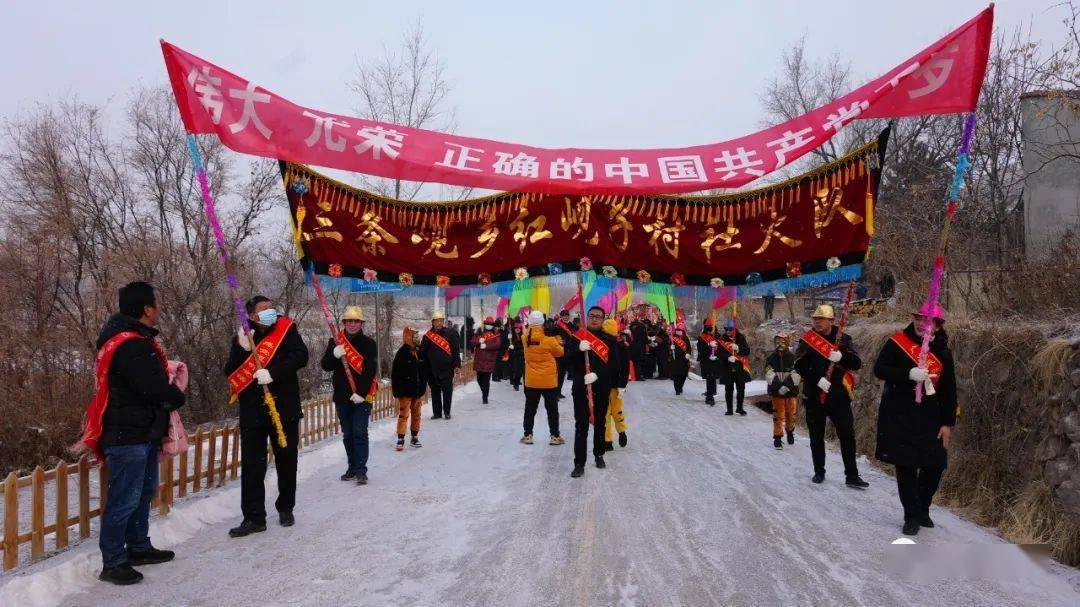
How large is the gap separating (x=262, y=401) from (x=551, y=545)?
2.78 meters

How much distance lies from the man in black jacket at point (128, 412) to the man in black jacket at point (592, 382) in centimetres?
438

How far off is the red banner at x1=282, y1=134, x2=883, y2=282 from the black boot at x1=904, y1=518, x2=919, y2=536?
2.46m

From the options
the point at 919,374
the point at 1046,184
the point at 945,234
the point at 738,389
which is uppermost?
the point at 1046,184

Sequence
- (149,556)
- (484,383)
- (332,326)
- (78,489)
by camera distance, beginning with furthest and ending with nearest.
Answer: (484,383), (332,326), (78,489), (149,556)

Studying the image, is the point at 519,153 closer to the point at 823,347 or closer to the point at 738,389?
the point at 823,347

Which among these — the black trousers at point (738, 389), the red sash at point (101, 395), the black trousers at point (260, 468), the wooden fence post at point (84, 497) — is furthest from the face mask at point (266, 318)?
the black trousers at point (738, 389)

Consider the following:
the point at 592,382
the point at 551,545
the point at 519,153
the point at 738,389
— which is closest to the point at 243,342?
the point at 519,153

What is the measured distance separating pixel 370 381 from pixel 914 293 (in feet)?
37.1

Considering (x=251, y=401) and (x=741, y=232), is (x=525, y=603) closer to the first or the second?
(x=251, y=401)

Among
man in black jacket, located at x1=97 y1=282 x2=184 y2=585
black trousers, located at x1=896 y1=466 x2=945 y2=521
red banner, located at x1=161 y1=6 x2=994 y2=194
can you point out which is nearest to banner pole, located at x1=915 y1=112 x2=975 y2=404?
red banner, located at x1=161 y1=6 x2=994 y2=194

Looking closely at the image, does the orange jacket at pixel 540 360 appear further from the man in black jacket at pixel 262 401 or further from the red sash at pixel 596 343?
the man in black jacket at pixel 262 401

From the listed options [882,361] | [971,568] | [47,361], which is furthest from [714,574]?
[47,361]

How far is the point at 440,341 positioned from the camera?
37.7 ft

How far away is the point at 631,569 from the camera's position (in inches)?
181
